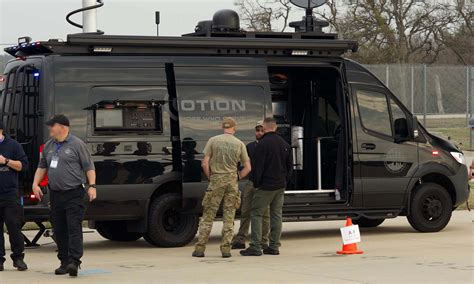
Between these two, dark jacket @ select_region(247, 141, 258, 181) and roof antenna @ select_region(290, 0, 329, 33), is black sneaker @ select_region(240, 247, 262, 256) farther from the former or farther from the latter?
roof antenna @ select_region(290, 0, 329, 33)

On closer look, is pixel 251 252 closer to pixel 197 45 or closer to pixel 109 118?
pixel 109 118

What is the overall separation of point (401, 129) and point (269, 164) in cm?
324

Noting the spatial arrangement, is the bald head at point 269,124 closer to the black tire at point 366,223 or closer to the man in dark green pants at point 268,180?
the man in dark green pants at point 268,180

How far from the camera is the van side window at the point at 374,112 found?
1522cm

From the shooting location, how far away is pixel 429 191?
15.6 meters

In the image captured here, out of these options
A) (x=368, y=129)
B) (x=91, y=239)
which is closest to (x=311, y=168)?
(x=368, y=129)

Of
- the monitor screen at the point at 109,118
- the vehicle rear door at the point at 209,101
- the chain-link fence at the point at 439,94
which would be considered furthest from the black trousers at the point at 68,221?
the chain-link fence at the point at 439,94

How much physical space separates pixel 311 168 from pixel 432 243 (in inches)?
96.8

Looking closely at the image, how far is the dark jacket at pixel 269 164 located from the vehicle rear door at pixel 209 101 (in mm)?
1024

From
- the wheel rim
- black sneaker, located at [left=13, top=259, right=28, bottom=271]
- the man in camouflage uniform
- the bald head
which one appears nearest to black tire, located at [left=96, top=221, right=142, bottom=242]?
the man in camouflage uniform

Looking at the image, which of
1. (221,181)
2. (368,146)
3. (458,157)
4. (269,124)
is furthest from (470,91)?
(221,181)

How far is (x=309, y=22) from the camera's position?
15.9 metres

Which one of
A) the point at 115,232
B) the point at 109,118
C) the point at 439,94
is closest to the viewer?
the point at 109,118

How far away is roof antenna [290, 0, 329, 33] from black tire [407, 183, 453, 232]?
285 cm
